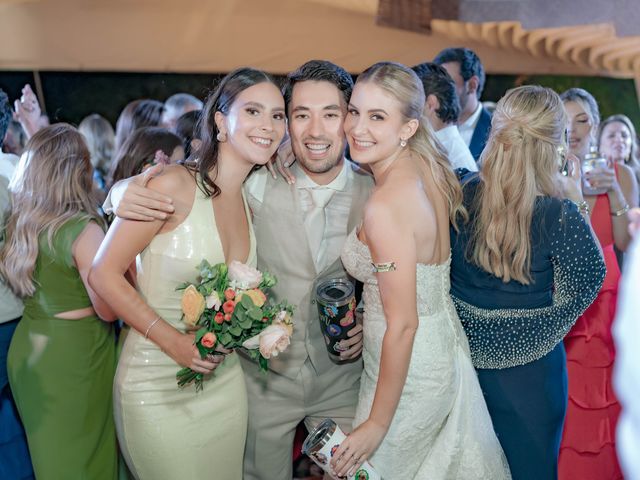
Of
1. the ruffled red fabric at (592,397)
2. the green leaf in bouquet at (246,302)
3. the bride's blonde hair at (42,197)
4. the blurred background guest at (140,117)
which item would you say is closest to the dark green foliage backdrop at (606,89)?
the blurred background guest at (140,117)

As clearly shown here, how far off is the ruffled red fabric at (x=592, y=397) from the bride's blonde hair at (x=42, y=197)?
87.1 inches

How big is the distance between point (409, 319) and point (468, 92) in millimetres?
2676

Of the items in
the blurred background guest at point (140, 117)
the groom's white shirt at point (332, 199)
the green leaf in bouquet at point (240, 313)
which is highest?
the blurred background guest at point (140, 117)

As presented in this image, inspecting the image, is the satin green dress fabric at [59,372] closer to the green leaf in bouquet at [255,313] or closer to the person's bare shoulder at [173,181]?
the person's bare shoulder at [173,181]

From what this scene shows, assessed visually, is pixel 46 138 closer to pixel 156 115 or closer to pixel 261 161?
pixel 261 161

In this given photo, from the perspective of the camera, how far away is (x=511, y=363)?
→ 271cm

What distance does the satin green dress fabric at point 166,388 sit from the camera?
2508 millimetres

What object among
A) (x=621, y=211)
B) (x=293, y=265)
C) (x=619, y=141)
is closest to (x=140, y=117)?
(x=293, y=265)

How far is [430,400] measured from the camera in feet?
8.09

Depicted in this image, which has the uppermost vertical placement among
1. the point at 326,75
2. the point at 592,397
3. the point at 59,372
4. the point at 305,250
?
the point at 326,75

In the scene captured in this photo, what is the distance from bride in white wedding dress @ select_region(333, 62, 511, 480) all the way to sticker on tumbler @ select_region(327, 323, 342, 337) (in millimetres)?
100

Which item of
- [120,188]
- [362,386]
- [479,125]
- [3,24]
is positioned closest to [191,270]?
[120,188]

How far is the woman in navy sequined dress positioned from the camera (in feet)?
8.52

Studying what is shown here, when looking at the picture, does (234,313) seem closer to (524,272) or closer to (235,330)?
(235,330)
